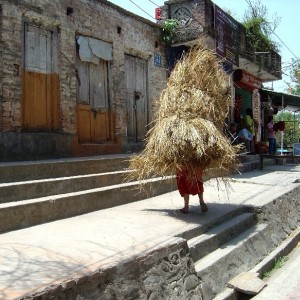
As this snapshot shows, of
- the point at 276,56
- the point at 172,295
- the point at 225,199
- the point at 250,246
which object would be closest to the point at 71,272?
the point at 172,295

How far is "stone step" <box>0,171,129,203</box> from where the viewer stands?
15.8ft

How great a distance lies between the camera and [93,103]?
912 cm

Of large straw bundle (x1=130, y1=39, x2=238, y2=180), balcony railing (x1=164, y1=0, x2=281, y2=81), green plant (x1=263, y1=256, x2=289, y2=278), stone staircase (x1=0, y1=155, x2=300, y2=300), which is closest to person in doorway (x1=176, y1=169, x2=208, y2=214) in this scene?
large straw bundle (x1=130, y1=39, x2=238, y2=180)

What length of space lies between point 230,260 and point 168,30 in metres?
7.99

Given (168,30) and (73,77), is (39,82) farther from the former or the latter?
(168,30)

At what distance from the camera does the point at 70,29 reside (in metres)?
8.36

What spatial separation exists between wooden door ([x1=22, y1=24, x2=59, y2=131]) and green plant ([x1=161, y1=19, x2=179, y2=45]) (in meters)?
3.95

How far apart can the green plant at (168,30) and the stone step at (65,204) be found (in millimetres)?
5609

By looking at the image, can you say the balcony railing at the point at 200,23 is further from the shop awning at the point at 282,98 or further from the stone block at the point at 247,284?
the stone block at the point at 247,284

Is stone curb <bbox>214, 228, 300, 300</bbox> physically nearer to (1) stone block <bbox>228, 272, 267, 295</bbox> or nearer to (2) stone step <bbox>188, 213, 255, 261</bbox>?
(1) stone block <bbox>228, 272, 267, 295</bbox>

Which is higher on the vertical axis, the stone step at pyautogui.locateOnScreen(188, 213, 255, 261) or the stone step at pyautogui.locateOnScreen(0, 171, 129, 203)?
the stone step at pyautogui.locateOnScreen(0, 171, 129, 203)

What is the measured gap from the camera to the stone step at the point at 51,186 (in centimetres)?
481

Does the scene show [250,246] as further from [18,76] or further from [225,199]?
[18,76]

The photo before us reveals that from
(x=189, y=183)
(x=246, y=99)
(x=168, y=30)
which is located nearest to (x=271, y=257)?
(x=189, y=183)
